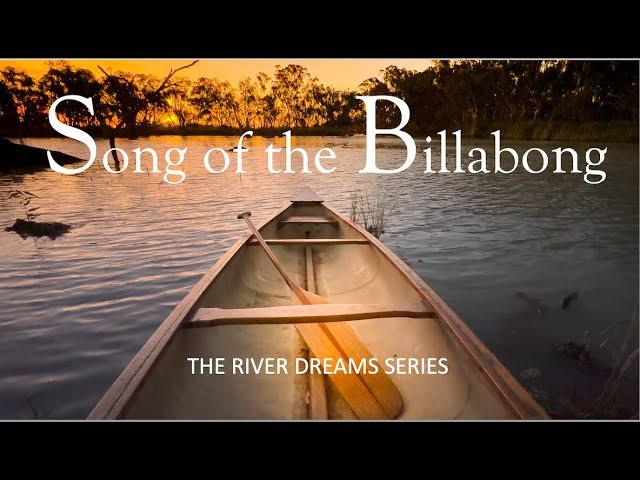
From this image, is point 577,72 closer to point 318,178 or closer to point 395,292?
point 318,178

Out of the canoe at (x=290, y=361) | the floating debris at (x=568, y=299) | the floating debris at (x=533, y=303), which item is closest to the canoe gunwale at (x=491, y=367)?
the canoe at (x=290, y=361)

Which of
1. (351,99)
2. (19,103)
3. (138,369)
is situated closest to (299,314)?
(138,369)

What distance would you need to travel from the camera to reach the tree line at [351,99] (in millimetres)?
13969

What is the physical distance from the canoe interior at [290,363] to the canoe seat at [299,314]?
0.39 ft

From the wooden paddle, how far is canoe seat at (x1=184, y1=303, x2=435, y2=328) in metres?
0.25

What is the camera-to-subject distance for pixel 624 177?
1124 cm

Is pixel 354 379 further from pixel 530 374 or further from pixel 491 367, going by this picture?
pixel 530 374

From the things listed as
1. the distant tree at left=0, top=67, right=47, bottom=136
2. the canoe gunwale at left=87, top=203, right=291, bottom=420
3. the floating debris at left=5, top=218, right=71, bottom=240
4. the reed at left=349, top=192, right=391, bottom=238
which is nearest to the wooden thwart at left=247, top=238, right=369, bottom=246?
the canoe gunwale at left=87, top=203, right=291, bottom=420

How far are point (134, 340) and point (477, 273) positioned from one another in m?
3.59

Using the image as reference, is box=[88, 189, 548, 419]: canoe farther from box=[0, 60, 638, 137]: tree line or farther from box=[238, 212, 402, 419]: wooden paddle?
box=[0, 60, 638, 137]: tree line

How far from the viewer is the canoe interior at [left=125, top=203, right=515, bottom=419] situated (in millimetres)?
1862

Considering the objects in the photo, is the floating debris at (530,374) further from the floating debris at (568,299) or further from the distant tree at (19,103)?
the distant tree at (19,103)

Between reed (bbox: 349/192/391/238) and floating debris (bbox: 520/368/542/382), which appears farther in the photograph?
reed (bbox: 349/192/391/238)
